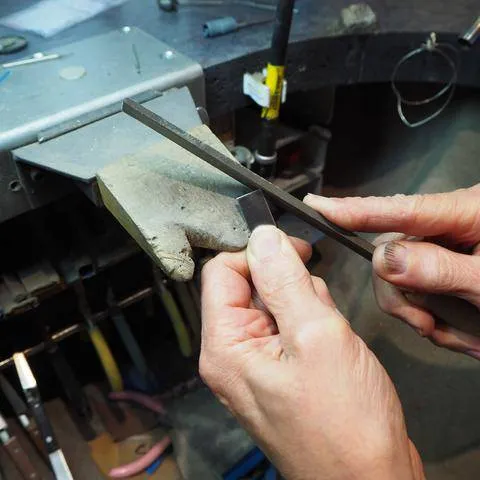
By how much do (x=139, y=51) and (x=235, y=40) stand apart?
0.17m

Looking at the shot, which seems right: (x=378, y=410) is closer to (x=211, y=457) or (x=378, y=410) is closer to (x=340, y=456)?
(x=340, y=456)

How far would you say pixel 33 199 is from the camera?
2.15 ft

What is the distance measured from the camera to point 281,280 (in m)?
0.54

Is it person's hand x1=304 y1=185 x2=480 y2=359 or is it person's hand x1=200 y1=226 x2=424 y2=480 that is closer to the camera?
person's hand x1=200 y1=226 x2=424 y2=480

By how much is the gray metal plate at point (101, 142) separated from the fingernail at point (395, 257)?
0.28m

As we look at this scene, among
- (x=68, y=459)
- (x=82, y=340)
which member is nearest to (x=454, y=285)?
(x=82, y=340)

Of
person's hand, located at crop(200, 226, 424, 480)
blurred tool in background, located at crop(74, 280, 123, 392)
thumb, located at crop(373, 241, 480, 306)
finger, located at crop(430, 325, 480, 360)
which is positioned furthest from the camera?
blurred tool in background, located at crop(74, 280, 123, 392)

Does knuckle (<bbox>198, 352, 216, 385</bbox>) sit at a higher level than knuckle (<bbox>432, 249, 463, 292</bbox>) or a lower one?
lower

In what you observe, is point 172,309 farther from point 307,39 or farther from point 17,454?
point 307,39

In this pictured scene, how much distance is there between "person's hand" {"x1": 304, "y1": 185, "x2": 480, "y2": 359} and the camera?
598 millimetres

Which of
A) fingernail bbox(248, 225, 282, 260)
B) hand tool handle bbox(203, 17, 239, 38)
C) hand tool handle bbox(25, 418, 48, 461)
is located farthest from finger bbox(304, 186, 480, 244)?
hand tool handle bbox(25, 418, 48, 461)

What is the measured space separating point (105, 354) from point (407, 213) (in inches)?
27.3

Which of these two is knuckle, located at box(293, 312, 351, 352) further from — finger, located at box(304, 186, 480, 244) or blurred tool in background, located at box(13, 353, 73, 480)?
blurred tool in background, located at box(13, 353, 73, 480)

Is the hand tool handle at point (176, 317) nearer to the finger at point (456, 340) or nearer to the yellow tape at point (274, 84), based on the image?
the yellow tape at point (274, 84)
